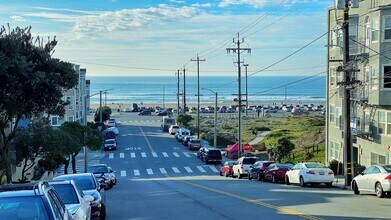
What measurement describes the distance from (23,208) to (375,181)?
1773cm

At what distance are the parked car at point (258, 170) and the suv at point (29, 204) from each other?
3065 cm

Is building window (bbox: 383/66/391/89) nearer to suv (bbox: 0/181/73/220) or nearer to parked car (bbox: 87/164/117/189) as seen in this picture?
parked car (bbox: 87/164/117/189)

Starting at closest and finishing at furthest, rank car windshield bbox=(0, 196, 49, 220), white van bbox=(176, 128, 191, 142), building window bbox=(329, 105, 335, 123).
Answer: car windshield bbox=(0, 196, 49, 220) → building window bbox=(329, 105, 335, 123) → white van bbox=(176, 128, 191, 142)

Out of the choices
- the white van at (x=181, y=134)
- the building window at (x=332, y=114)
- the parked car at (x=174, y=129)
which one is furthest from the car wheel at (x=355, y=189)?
the parked car at (x=174, y=129)

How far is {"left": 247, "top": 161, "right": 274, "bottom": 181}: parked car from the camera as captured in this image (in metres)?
39.4

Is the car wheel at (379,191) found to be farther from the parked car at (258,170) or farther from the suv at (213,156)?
the suv at (213,156)

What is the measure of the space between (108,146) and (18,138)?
48.7 meters

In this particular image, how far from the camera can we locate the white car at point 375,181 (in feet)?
74.6

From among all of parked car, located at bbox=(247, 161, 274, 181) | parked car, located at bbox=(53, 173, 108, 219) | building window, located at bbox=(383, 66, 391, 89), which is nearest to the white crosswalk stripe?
parked car, located at bbox=(247, 161, 274, 181)

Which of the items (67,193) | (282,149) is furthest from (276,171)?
(67,193)

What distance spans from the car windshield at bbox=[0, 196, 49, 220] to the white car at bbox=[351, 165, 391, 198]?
55.0 ft

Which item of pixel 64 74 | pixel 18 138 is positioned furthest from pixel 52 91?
pixel 18 138

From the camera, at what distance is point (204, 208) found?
20375 millimetres

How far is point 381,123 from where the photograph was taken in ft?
127
